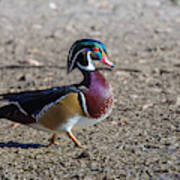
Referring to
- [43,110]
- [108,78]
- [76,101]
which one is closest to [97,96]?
[76,101]

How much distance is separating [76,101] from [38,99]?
398 millimetres

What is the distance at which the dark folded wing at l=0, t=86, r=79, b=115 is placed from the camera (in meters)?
4.37

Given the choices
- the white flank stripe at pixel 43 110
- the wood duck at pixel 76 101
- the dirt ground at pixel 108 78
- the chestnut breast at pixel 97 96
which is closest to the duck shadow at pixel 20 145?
the dirt ground at pixel 108 78

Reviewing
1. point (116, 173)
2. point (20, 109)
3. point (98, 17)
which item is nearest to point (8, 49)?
point (98, 17)

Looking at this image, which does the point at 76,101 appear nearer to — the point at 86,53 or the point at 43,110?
the point at 43,110

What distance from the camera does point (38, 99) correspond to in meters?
4.46

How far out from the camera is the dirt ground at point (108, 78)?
4152 mm

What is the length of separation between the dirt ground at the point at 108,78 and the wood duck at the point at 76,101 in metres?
0.31

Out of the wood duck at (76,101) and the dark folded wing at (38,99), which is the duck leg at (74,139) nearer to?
the wood duck at (76,101)

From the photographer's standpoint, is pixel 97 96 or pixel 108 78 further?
pixel 108 78

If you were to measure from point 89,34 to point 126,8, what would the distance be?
2246 millimetres

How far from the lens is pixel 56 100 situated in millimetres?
4348

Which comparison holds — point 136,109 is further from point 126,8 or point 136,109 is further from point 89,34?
point 126,8

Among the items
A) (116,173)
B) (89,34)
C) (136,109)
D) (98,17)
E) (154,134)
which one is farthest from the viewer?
(98,17)
